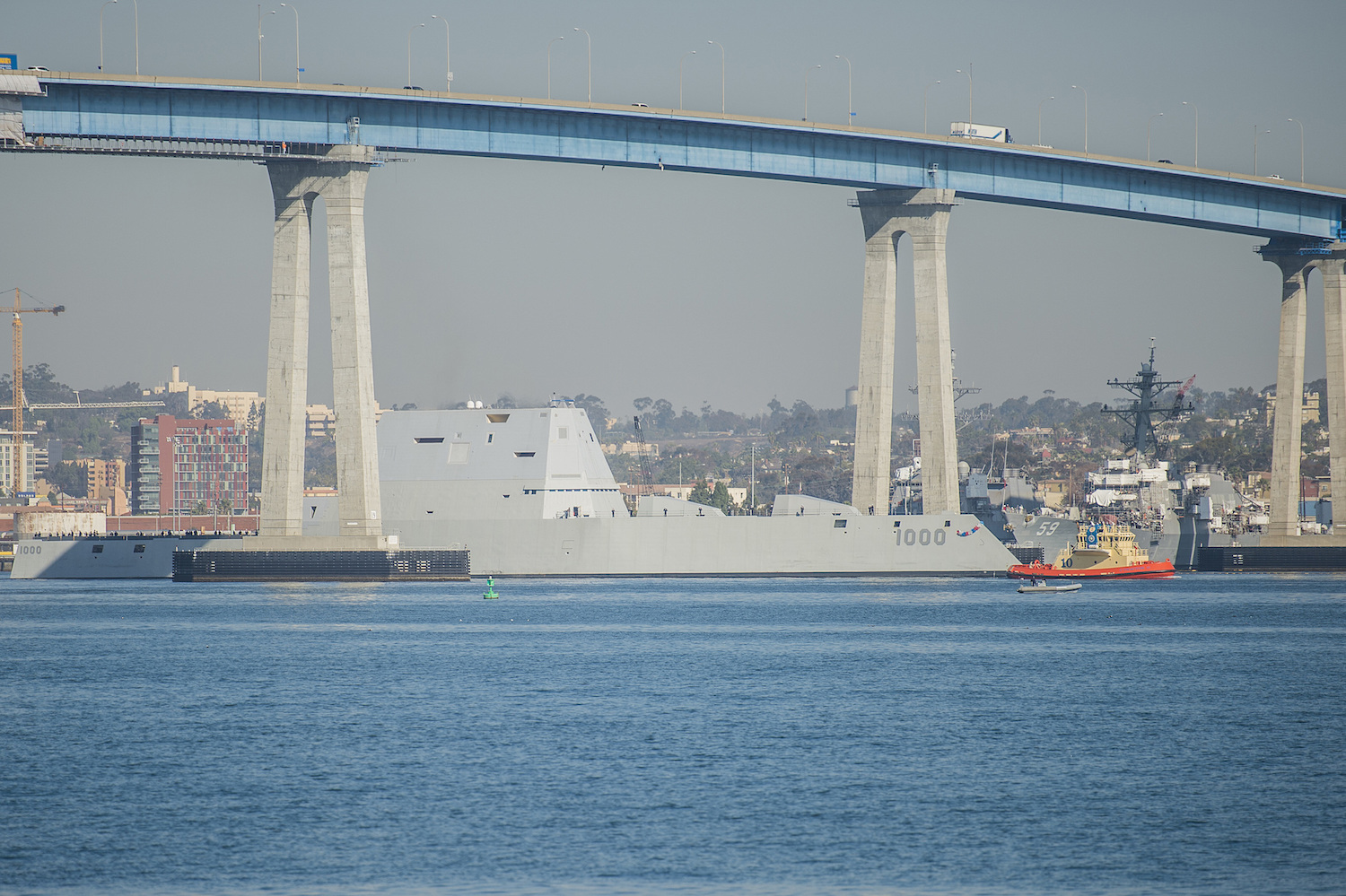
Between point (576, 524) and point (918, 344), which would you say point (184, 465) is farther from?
point (918, 344)

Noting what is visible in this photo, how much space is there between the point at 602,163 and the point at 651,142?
194 cm

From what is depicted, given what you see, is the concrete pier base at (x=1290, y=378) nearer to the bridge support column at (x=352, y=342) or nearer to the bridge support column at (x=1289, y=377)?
the bridge support column at (x=1289, y=377)

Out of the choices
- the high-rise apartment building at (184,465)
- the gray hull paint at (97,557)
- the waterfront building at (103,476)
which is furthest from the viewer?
the waterfront building at (103,476)

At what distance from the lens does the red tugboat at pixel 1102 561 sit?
2365 inches

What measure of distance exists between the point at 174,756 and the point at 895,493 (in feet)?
203

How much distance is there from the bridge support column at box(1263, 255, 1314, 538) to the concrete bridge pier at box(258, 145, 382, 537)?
128ft

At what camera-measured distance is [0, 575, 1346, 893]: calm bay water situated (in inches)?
605

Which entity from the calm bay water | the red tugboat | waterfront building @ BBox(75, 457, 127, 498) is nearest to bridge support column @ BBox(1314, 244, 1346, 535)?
the red tugboat

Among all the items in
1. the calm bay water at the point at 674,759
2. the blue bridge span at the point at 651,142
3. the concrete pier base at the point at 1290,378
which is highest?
the blue bridge span at the point at 651,142

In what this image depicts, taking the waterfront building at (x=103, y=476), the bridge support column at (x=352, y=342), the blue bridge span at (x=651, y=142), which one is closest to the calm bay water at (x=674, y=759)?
the bridge support column at (x=352, y=342)

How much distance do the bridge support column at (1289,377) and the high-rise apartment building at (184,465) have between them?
127231mm

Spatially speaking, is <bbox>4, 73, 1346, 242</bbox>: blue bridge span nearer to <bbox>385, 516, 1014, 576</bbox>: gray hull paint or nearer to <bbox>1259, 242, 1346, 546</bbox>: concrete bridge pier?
<bbox>1259, 242, 1346, 546</bbox>: concrete bridge pier

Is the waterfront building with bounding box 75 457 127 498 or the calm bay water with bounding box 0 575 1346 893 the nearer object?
the calm bay water with bounding box 0 575 1346 893

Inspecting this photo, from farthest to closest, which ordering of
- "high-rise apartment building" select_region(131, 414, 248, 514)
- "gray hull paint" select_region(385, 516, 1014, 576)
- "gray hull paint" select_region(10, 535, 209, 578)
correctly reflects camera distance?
"high-rise apartment building" select_region(131, 414, 248, 514) < "gray hull paint" select_region(10, 535, 209, 578) < "gray hull paint" select_region(385, 516, 1014, 576)
